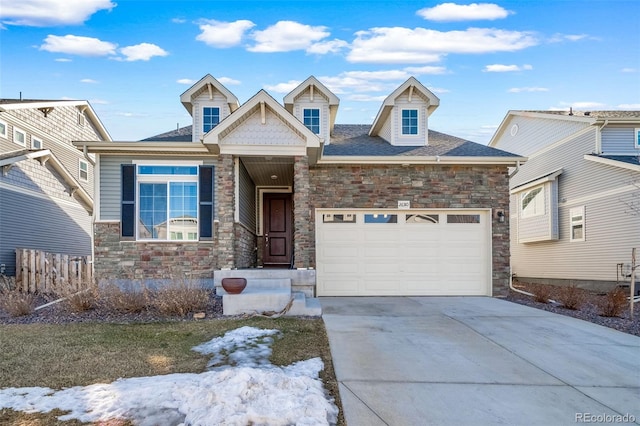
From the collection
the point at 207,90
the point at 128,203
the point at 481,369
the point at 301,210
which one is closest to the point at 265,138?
the point at 301,210

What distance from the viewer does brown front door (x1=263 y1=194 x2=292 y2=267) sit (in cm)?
1429

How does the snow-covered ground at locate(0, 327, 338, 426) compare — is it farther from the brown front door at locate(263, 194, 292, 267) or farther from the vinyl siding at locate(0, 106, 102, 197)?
the vinyl siding at locate(0, 106, 102, 197)

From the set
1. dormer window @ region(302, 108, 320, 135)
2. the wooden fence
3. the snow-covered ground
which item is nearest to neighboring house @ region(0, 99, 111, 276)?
the wooden fence

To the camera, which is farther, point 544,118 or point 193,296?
point 544,118

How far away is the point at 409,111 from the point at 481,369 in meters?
9.21

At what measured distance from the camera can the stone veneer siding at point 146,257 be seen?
1052 centimetres

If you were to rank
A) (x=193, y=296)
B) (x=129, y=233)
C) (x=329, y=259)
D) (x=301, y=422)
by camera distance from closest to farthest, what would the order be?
(x=301, y=422)
(x=193, y=296)
(x=129, y=233)
(x=329, y=259)

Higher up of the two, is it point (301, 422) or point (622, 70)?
point (622, 70)

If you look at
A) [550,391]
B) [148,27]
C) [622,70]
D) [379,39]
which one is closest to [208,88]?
[148,27]

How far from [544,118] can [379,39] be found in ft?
26.0

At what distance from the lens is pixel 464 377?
196 inches

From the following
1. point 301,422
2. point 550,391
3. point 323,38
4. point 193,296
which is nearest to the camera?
point 301,422

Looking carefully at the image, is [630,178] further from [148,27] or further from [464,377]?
[148,27]

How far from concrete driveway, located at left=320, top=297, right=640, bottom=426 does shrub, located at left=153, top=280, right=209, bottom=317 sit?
255cm
